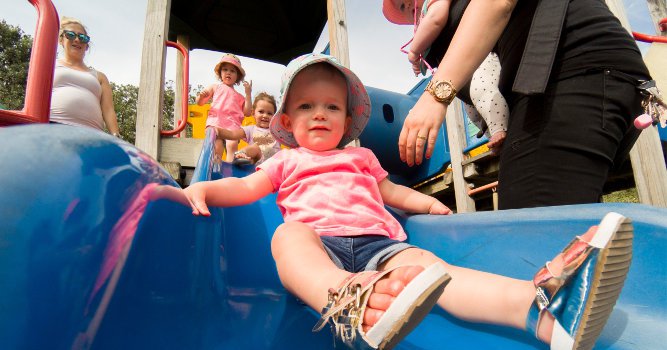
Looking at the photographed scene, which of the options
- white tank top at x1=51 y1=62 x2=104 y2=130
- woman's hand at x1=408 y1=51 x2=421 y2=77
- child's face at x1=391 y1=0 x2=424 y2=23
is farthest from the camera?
white tank top at x1=51 y1=62 x2=104 y2=130

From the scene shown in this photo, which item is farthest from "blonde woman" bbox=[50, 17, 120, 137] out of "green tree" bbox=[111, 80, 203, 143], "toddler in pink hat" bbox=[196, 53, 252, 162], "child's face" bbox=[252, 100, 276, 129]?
"green tree" bbox=[111, 80, 203, 143]

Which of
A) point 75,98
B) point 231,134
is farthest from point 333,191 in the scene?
point 231,134

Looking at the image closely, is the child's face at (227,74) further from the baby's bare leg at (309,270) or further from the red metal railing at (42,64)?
the baby's bare leg at (309,270)

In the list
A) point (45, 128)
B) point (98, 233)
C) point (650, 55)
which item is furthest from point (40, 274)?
point (650, 55)

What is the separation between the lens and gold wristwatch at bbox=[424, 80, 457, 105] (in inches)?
34.7

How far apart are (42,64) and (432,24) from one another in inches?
40.8

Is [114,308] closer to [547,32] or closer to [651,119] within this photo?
[547,32]

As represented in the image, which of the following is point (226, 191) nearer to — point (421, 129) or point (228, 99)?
point (421, 129)

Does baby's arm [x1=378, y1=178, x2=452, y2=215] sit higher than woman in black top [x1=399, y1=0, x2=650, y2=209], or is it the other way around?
woman in black top [x1=399, y1=0, x2=650, y2=209]

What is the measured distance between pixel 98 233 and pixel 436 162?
4319 millimetres

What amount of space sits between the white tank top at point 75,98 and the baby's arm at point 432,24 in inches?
78.0

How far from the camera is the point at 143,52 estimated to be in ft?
8.20

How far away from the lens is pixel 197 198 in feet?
3.18

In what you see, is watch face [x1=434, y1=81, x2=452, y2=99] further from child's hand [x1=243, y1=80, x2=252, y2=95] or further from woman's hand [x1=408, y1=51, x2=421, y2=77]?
child's hand [x1=243, y1=80, x2=252, y2=95]
